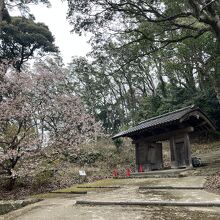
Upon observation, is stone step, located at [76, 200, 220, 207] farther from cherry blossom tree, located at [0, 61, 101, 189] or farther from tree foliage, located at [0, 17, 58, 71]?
tree foliage, located at [0, 17, 58, 71]

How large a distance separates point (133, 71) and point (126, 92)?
19.4 feet

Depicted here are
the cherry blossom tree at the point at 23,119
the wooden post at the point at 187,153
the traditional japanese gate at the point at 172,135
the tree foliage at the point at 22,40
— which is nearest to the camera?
the cherry blossom tree at the point at 23,119

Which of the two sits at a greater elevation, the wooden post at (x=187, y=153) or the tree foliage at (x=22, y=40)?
the tree foliage at (x=22, y=40)

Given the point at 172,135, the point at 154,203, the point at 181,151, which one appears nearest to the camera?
the point at 154,203

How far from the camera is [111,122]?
45.6 metres

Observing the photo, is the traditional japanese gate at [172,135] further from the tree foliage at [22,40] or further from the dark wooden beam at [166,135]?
the tree foliage at [22,40]

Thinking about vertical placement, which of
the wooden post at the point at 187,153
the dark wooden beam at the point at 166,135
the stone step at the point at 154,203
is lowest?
the stone step at the point at 154,203

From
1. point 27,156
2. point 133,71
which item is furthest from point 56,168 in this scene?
point 133,71

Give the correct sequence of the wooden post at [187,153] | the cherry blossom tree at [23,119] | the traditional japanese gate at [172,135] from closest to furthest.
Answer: the cherry blossom tree at [23,119] < the wooden post at [187,153] < the traditional japanese gate at [172,135]

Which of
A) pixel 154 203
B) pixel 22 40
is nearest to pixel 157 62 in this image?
pixel 22 40

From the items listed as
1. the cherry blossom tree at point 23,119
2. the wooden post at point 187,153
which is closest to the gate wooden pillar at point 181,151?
the wooden post at point 187,153

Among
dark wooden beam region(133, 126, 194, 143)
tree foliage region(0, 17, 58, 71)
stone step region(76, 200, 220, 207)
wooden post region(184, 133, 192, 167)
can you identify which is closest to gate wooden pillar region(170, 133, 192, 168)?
wooden post region(184, 133, 192, 167)

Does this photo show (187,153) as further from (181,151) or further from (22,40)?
(22,40)

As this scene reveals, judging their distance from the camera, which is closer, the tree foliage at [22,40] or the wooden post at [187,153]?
the wooden post at [187,153]
